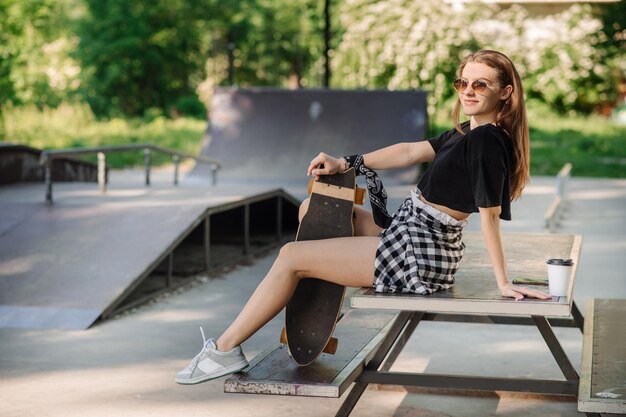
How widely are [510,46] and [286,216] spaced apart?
15647mm

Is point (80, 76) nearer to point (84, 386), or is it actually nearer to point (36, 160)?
point (36, 160)

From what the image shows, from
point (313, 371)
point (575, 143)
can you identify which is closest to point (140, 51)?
point (575, 143)

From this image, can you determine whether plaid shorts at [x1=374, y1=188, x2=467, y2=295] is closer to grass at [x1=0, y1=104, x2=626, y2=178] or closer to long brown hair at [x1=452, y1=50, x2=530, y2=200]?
long brown hair at [x1=452, y1=50, x2=530, y2=200]

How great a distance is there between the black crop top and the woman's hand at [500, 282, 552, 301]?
280 millimetres

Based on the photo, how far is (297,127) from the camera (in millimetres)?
15219

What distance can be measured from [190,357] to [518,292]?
8.43ft

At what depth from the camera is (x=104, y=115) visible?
103 ft

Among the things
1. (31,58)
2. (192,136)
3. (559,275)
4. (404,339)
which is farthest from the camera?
(31,58)

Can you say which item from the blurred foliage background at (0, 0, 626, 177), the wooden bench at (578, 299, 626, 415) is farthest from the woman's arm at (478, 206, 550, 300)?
the blurred foliage background at (0, 0, 626, 177)

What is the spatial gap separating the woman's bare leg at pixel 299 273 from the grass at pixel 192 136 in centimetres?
1540

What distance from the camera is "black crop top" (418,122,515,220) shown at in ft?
12.5

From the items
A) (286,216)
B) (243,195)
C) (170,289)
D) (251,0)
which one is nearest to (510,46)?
(251,0)

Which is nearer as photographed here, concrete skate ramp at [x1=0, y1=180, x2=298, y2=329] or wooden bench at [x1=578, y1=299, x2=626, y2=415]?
wooden bench at [x1=578, y1=299, x2=626, y2=415]

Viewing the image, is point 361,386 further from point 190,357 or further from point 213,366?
point 190,357
